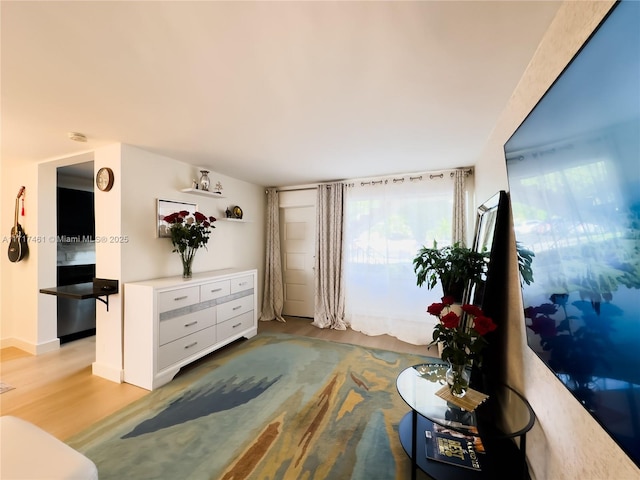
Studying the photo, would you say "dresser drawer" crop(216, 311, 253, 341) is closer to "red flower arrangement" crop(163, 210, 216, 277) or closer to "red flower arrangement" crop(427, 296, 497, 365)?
"red flower arrangement" crop(163, 210, 216, 277)

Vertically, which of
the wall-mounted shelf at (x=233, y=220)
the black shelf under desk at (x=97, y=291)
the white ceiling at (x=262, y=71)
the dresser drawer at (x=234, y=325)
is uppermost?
the white ceiling at (x=262, y=71)

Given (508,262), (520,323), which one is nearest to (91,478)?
(520,323)

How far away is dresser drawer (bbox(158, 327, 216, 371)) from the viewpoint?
2490mm

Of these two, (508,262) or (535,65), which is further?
(508,262)

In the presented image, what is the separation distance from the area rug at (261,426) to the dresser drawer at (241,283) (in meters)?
0.88

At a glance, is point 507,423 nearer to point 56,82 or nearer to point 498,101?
point 498,101

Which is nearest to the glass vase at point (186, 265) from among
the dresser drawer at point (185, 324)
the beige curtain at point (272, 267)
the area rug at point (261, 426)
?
the dresser drawer at point (185, 324)

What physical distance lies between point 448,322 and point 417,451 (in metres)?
0.82

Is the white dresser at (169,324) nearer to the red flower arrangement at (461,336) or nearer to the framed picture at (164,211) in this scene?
the framed picture at (164,211)

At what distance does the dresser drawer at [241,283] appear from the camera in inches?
132

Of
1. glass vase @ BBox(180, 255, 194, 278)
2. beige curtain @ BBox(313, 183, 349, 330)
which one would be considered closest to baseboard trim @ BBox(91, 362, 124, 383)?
glass vase @ BBox(180, 255, 194, 278)

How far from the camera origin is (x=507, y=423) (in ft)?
4.67

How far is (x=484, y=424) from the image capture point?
1421 mm

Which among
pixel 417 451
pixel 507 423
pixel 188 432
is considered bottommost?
pixel 188 432
